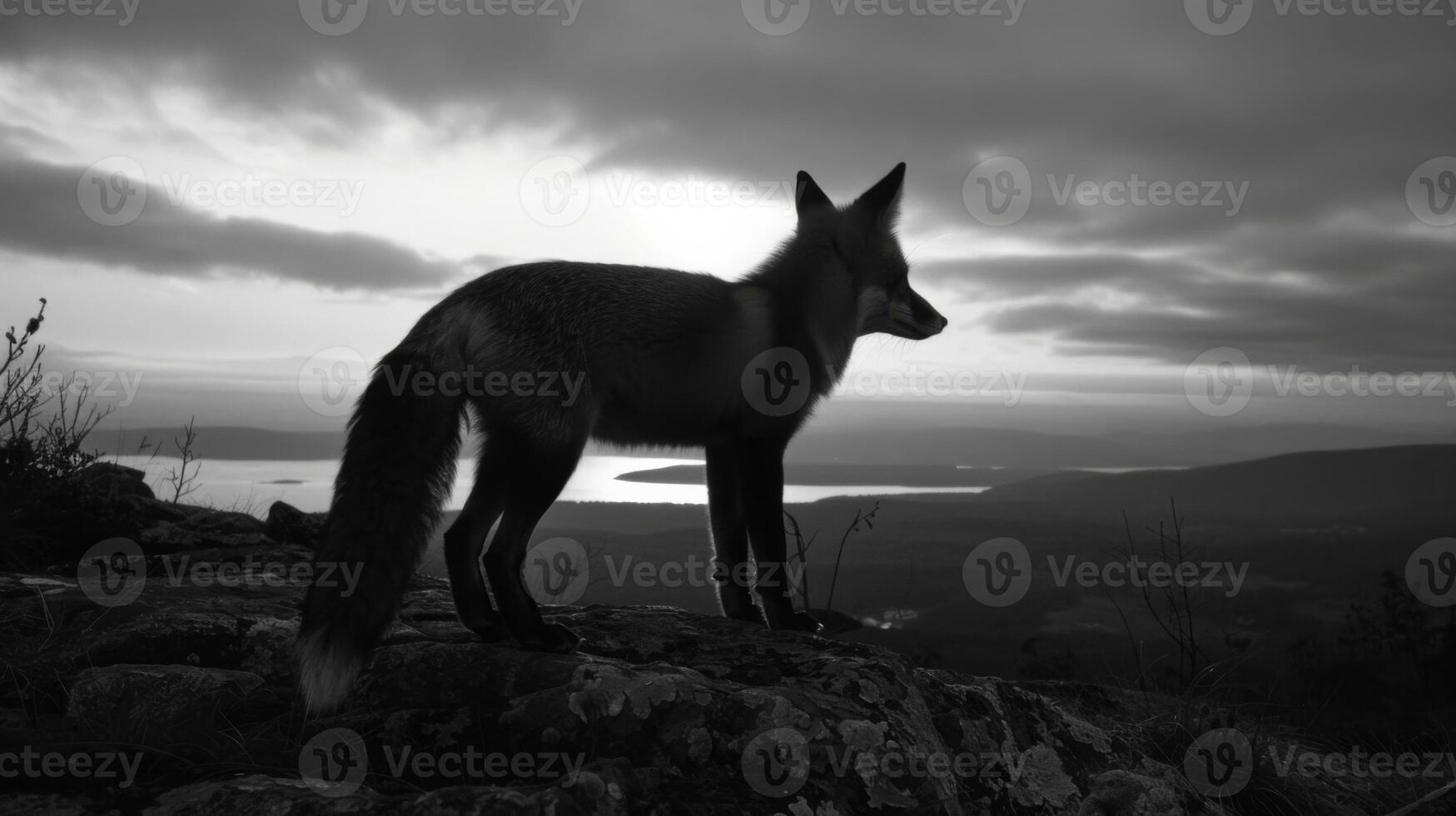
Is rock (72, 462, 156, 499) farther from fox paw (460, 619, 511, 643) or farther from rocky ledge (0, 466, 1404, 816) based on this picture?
fox paw (460, 619, 511, 643)

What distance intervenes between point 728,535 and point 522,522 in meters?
1.64

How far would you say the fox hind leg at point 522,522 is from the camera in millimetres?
4219

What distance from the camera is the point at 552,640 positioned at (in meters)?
4.05

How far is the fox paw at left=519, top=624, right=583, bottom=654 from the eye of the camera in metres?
4.02

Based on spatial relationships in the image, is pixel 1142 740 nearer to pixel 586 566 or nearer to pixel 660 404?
pixel 660 404

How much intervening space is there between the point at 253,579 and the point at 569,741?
3.72 meters

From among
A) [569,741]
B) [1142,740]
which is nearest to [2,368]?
[569,741]

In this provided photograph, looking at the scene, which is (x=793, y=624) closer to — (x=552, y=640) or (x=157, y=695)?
(x=552, y=640)

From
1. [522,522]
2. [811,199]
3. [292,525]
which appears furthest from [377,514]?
[292,525]

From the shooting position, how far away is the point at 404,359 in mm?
4270

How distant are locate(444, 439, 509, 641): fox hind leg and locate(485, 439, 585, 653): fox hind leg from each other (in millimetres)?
122

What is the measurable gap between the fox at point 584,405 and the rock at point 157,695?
1.65 feet

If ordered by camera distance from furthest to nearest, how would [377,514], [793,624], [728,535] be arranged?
[728,535] < [793,624] < [377,514]

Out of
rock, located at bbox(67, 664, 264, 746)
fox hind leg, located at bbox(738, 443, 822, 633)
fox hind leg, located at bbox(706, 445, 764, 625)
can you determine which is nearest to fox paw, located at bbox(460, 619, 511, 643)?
rock, located at bbox(67, 664, 264, 746)
